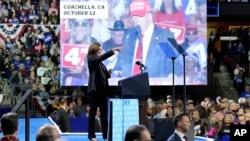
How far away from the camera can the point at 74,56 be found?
69.2 ft

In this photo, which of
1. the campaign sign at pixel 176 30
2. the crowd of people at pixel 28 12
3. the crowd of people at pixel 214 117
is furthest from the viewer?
the crowd of people at pixel 28 12

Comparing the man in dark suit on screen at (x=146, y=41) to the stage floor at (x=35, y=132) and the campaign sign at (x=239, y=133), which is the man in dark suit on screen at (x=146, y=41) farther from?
the campaign sign at (x=239, y=133)

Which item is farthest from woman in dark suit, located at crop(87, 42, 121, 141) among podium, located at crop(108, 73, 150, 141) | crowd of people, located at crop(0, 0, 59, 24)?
crowd of people, located at crop(0, 0, 59, 24)

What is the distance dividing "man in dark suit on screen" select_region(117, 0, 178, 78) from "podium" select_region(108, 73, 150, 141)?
10.3 metres

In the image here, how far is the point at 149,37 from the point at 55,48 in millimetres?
5840

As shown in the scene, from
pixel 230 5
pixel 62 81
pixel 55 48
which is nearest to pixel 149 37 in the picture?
pixel 62 81

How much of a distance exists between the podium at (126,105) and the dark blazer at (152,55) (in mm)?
10152

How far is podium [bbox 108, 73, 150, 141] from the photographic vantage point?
35.1ft

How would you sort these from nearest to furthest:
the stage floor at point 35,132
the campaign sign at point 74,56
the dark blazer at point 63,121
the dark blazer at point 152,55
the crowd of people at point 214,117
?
the crowd of people at point 214,117 → the stage floor at point 35,132 → the dark blazer at point 63,121 → the campaign sign at point 74,56 → the dark blazer at point 152,55

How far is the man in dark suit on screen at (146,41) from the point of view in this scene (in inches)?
838

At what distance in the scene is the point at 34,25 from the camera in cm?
2631

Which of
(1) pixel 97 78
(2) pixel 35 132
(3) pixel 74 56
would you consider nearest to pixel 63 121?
(2) pixel 35 132

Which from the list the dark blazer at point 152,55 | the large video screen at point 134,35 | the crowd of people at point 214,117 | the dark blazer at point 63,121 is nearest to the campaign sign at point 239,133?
the crowd of people at point 214,117

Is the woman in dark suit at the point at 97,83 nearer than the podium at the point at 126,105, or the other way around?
the podium at the point at 126,105
